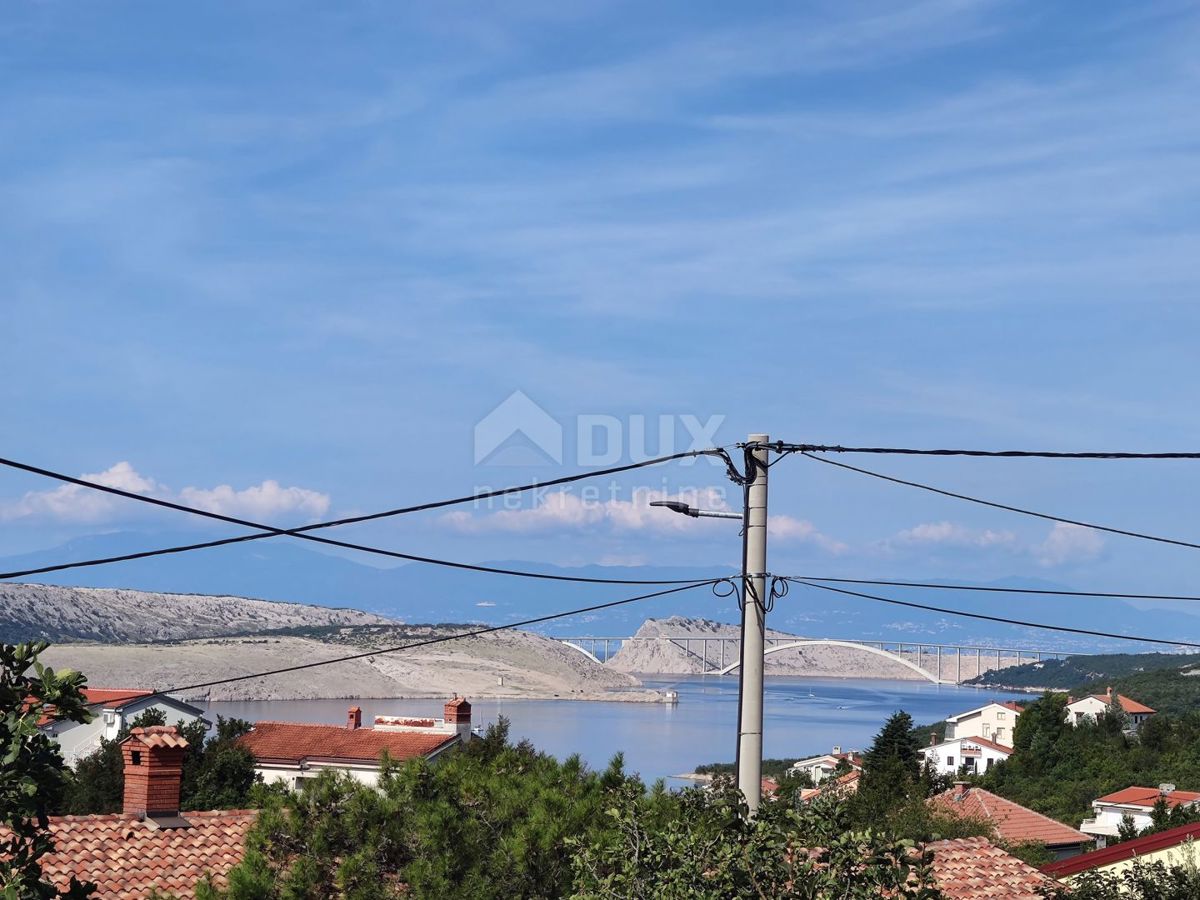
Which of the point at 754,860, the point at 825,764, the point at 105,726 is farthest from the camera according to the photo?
the point at 825,764

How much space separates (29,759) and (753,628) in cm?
401

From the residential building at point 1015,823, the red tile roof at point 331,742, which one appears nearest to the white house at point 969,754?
the residential building at point 1015,823

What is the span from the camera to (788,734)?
4242 inches

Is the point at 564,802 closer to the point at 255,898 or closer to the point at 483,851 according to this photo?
the point at 483,851

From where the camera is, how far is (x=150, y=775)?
14492 mm

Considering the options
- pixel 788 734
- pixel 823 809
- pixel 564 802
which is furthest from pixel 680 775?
pixel 823 809

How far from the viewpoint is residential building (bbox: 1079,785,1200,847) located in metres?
40.3

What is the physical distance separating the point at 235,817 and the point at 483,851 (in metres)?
5.36

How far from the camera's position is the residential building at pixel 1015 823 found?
107 ft

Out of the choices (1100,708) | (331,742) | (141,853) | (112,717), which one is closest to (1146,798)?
(331,742)

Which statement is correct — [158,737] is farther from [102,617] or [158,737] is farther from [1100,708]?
[102,617]

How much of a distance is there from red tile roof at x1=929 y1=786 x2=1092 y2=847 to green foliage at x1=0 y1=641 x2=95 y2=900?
2846 cm

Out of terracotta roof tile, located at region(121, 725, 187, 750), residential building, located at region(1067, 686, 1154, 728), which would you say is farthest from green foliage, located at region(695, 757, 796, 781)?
terracotta roof tile, located at region(121, 725, 187, 750)

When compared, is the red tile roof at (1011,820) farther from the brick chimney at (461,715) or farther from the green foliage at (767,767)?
the green foliage at (767,767)
